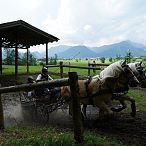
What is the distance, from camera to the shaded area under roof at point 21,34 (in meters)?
18.6

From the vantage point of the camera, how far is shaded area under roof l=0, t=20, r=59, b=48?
61.1 ft

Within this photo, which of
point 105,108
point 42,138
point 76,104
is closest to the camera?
point 76,104

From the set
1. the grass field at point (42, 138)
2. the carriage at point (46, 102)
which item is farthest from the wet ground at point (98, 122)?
the grass field at point (42, 138)

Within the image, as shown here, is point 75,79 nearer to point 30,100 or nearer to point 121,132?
point 121,132

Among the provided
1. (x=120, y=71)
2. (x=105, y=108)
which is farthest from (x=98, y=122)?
(x=120, y=71)

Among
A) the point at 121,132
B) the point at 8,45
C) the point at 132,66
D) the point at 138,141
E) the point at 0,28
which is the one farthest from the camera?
the point at 8,45

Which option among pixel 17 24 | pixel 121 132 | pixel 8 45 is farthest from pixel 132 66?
pixel 8 45

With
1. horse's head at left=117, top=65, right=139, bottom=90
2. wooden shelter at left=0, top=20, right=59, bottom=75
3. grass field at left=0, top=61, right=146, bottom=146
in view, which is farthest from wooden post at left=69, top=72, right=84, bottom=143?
wooden shelter at left=0, top=20, right=59, bottom=75

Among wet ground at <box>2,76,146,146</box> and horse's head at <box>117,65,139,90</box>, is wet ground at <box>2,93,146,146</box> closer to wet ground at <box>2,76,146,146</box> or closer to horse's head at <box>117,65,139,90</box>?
wet ground at <box>2,76,146,146</box>

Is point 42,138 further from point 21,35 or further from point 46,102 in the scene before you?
point 21,35

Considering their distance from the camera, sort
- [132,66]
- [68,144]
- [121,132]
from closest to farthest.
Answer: [68,144] < [121,132] < [132,66]

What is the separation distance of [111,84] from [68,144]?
7.86ft

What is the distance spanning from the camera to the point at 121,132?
24.5 ft

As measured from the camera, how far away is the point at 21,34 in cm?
2291
